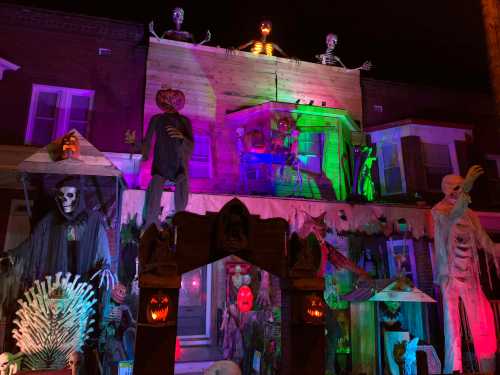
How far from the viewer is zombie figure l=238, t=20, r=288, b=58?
13.6 meters

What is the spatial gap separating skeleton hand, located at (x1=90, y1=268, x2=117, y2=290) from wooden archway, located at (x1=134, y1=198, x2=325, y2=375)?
541 cm

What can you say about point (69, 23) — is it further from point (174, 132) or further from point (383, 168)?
point (383, 168)

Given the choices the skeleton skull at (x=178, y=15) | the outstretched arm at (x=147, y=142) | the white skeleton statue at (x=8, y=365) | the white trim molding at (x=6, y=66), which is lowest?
the white skeleton statue at (x=8, y=365)

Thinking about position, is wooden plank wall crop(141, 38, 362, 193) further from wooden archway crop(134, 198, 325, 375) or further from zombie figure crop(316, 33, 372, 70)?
wooden archway crop(134, 198, 325, 375)

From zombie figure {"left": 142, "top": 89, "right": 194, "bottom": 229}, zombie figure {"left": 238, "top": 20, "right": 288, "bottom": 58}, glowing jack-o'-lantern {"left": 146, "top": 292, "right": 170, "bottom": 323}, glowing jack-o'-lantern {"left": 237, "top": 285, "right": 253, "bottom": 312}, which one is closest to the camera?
glowing jack-o'-lantern {"left": 146, "top": 292, "right": 170, "bottom": 323}

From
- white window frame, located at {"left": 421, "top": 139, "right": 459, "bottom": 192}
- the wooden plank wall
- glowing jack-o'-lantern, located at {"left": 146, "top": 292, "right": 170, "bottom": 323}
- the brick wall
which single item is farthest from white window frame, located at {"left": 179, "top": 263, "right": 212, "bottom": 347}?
white window frame, located at {"left": 421, "top": 139, "right": 459, "bottom": 192}

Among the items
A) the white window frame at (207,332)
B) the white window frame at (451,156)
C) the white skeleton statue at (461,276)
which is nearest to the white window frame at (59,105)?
the white window frame at (207,332)

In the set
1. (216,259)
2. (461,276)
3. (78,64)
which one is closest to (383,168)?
(461,276)

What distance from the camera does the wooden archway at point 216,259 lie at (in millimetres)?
4547

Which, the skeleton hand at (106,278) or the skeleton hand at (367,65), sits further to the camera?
the skeleton hand at (367,65)

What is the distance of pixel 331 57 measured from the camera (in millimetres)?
14438

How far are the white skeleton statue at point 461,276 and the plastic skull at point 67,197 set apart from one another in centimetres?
926

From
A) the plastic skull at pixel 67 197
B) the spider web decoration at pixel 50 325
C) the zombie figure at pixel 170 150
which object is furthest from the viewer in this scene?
the plastic skull at pixel 67 197

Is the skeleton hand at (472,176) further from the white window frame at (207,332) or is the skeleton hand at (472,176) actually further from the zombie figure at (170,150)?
the white window frame at (207,332)
